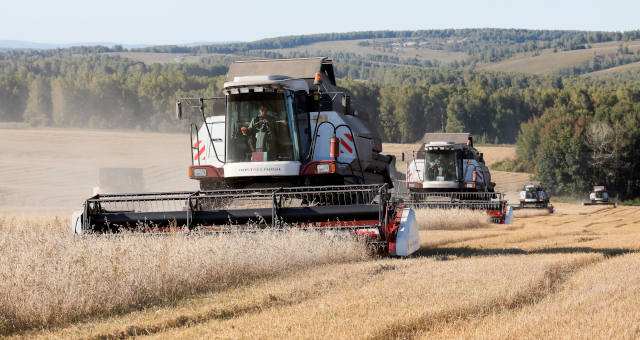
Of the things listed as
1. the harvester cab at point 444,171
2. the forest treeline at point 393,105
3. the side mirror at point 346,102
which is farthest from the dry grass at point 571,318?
the forest treeline at point 393,105

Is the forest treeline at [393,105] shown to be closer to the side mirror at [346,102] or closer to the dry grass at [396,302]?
the side mirror at [346,102]

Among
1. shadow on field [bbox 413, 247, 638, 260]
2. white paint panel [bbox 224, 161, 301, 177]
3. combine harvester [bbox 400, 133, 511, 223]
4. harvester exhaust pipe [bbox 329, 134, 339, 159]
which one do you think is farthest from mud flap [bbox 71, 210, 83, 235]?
combine harvester [bbox 400, 133, 511, 223]

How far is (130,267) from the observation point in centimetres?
695

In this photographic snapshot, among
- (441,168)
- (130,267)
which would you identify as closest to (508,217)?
(441,168)

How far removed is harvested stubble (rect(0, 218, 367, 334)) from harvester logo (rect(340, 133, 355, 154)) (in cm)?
340

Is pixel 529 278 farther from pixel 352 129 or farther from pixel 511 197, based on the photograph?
pixel 511 197

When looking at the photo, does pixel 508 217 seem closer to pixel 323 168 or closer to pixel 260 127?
pixel 323 168

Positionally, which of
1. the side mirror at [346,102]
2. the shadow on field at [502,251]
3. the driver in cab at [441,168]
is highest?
the side mirror at [346,102]

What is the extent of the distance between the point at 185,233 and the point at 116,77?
105m

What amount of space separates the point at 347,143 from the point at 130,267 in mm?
6486

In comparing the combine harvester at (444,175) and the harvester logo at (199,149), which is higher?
the harvester logo at (199,149)

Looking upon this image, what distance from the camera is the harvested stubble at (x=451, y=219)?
20.2 metres

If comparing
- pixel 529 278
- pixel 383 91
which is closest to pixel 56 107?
pixel 383 91

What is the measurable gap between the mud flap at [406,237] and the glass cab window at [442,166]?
1623 centimetres
